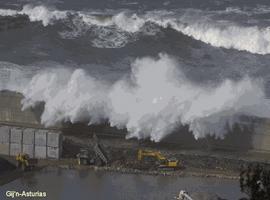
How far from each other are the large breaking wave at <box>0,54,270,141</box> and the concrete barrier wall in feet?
10.5

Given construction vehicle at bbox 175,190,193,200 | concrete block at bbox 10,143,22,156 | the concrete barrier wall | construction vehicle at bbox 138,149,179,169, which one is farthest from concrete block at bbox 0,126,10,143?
construction vehicle at bbox 175,190,193,200

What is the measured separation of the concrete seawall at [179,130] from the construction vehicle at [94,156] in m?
2.41

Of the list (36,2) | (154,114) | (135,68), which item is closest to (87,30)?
(36,2)

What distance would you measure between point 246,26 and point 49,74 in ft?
65.8

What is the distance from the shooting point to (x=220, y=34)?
59.2m

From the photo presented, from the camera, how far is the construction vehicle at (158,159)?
3553cm

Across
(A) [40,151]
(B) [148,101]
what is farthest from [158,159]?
(B) [148,101]

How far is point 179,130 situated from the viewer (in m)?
39.3

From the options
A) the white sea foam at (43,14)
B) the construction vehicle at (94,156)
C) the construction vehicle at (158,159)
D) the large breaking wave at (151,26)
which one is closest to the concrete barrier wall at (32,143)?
the construction vehicle at (94,156)

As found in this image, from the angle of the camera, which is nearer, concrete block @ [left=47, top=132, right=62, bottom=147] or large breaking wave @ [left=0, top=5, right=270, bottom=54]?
concrete block @ [left=47, top=132, right=62, bottom=147]

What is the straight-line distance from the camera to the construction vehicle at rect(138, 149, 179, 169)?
35.5 m

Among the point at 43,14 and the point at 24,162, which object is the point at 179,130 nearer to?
the point at 24,162

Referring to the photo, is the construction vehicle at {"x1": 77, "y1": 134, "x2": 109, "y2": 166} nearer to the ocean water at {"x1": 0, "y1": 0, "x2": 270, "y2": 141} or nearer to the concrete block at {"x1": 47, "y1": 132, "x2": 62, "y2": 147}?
the concrete block at {"x1": 47, "y1": 132, "x2": 62, "y2": 147}

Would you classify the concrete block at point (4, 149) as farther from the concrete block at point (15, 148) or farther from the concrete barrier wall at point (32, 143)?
the concrete block at point (15, 148)
